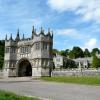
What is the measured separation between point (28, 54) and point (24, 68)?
224 inches

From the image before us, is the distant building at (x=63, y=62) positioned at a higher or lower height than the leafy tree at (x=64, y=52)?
lower

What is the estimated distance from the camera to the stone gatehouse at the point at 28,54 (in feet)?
203

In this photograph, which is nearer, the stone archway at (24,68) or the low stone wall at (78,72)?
the low stone wall at (78,72)

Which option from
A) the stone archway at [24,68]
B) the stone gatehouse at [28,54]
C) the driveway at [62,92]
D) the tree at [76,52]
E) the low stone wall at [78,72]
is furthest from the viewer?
the tree at [76,52]

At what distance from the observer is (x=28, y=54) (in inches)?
2618

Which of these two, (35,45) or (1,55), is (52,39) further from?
(1,55)

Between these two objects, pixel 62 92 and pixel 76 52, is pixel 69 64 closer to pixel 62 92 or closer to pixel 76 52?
pixel 76 52

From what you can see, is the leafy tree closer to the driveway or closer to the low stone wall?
the low stone wall

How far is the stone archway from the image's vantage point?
69312mm

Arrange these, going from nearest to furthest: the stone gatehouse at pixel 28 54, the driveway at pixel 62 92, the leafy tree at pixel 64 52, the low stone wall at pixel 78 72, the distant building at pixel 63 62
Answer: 1. the driveway at pixel 62 92
2. the low stone wall at pixel 78 72
3. the stone gatehouse at pixel 28 54
4. the distant building at pixel 63 62
5. the leafy tree at pixel 64 52

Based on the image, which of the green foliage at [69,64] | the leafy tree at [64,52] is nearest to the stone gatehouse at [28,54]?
the green foliage at [69,64]

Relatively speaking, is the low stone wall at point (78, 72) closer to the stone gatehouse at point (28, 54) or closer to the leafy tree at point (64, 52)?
the stone gatehouse at point (28, 54)

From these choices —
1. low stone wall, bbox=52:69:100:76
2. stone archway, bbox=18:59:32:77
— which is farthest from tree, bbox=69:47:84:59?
low stone wall, bbox=52:69:100:76

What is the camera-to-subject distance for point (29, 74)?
232 feet
